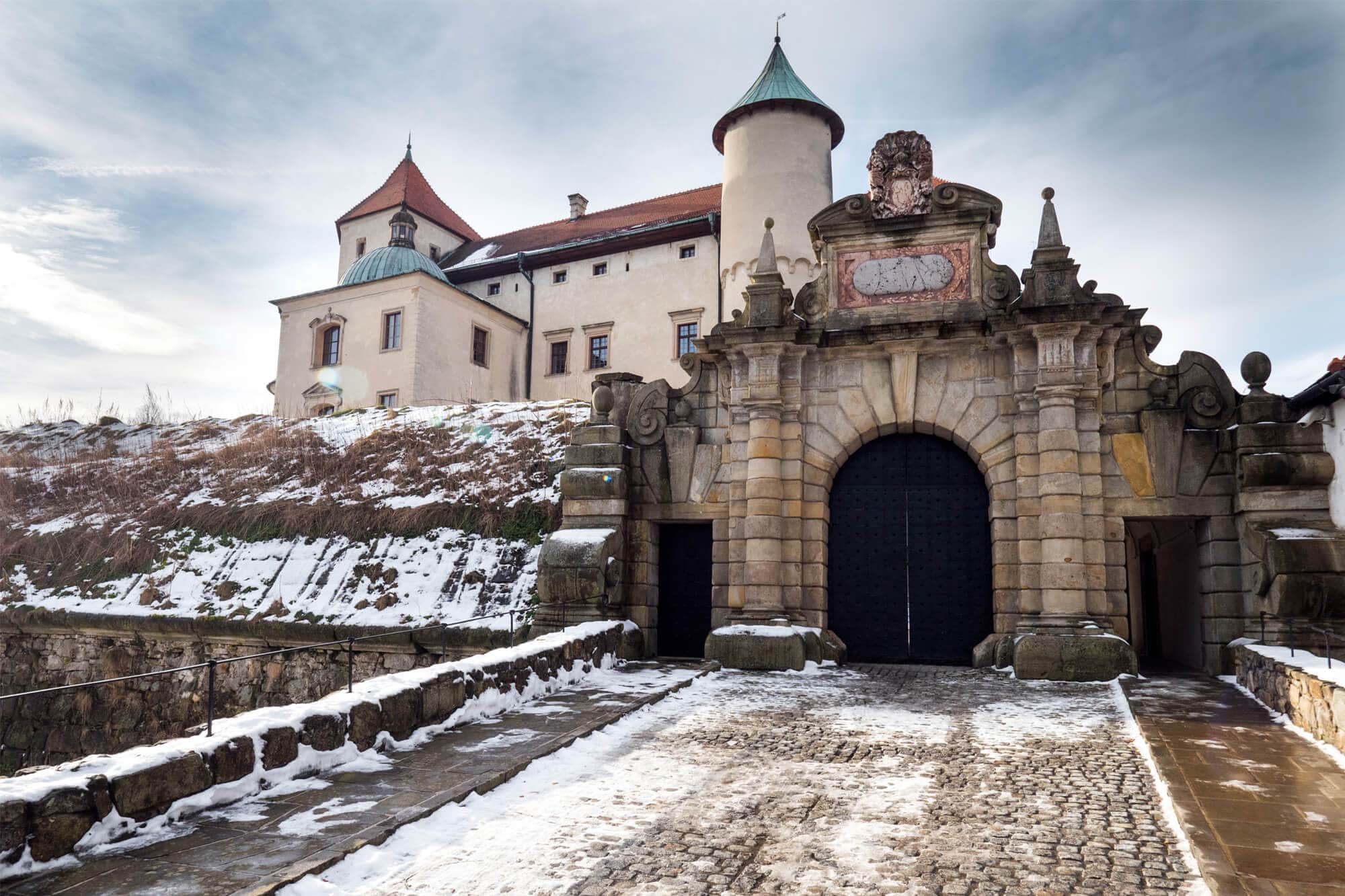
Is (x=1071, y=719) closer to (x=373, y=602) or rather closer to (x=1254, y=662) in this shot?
(x=1254, y=662)

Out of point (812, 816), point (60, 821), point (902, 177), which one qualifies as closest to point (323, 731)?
point (60, 821)

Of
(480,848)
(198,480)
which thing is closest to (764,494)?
(480,848)

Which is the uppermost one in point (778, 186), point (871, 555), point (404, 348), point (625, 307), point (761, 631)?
point (778, 186)

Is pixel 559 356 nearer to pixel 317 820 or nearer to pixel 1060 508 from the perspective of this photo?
pixel 1060 508

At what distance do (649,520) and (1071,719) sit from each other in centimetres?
642

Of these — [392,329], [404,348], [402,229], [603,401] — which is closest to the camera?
[603,401]

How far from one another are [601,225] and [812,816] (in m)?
35.9

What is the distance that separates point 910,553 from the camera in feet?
40.3

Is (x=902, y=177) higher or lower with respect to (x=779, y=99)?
lower

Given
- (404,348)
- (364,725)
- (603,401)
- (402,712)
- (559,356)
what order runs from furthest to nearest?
(559,356) → (404,348) → (603,401) → (402,712) → (364,725)

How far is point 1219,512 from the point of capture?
11023 millimetres

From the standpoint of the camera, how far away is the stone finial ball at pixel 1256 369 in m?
10.9

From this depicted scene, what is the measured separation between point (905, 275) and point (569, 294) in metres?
26.1

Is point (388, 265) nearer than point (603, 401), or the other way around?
point (603, 401)
